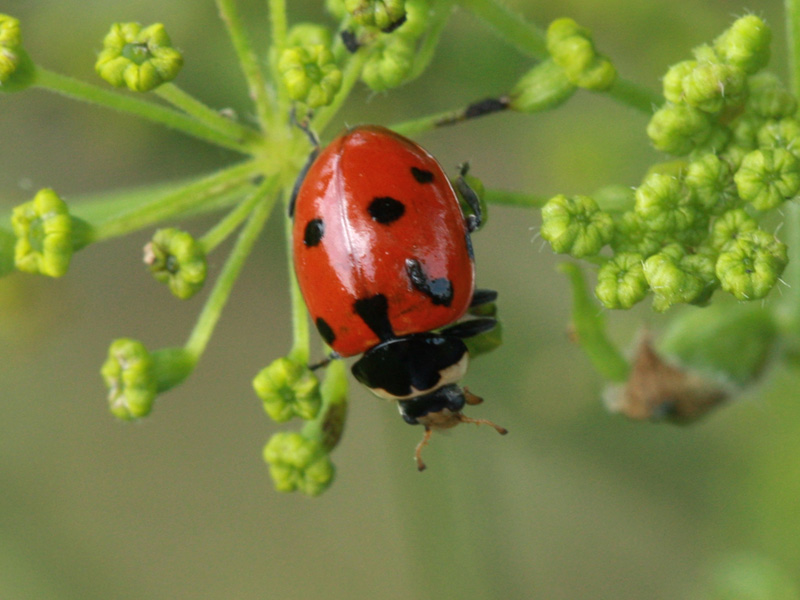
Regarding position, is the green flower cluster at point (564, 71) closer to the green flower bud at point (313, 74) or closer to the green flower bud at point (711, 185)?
the green flower bud at point (711, 185)

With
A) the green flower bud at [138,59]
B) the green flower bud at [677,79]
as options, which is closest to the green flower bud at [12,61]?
the green flower bud at [138,59]

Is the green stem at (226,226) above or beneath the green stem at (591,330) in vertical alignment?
above

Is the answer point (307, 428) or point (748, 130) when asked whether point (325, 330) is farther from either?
point (748, 130)

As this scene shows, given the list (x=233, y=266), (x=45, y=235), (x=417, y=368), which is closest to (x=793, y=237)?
(x=417, y=368)

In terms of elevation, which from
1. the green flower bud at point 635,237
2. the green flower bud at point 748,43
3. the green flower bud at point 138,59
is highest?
the green flower bud at point 138,59

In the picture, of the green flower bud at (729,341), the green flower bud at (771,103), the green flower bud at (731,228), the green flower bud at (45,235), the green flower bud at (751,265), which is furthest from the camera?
the green flower bud at (729,341)

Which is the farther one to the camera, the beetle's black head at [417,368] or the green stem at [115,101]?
the beetle's black head at [417,368]

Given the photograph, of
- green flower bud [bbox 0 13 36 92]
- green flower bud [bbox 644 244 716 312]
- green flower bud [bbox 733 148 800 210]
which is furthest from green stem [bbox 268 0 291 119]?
green flower bud [bbox 733 148 800 210]

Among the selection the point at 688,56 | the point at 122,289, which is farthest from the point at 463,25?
the point at 122,289
